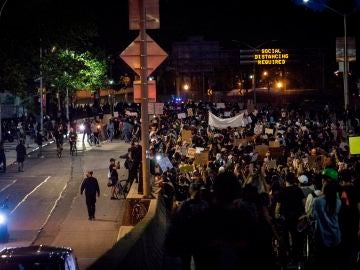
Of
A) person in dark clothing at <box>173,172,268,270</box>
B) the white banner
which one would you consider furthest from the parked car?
the white banner

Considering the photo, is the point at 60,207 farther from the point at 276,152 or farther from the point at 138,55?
A: the point at 138,55

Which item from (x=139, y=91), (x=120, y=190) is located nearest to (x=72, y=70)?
(x=120, y=190)

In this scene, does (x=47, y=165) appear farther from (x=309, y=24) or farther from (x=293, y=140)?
(x=309, y=24)

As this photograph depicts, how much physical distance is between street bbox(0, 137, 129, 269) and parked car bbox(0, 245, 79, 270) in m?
4.49

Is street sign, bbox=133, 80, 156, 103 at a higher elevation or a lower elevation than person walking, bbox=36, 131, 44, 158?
higher

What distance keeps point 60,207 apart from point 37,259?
Result: 13224mm

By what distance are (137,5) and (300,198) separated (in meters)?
6.82

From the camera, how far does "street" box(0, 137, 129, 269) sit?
1777 cm

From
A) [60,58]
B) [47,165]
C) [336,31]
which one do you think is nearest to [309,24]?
[336,31]

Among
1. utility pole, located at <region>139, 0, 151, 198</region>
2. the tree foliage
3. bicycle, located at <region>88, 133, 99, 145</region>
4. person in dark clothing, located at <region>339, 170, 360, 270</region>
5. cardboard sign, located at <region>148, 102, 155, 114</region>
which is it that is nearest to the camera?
person in dark clothing, located at <region>339, 170, 360, 270</region>

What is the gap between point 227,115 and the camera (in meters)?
42.3

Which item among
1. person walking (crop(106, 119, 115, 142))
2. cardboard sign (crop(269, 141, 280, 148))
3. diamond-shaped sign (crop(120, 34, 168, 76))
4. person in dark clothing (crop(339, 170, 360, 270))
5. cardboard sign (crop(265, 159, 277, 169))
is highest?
diamond-shaped sign (crop(120, 34, 168, 76))

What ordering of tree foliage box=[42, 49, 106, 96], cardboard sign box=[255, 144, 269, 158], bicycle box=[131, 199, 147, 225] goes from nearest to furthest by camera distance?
1. bicycle box=[131, 199, 147, 225]
2. cardboard sign box=[255, 144, 269, 158]
3. tree foliage box=[42, 49, 106, 96]

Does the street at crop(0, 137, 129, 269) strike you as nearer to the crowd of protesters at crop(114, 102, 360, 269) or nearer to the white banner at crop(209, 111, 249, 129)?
the crowd of protesters at crop(114, 102, 360, 269)
